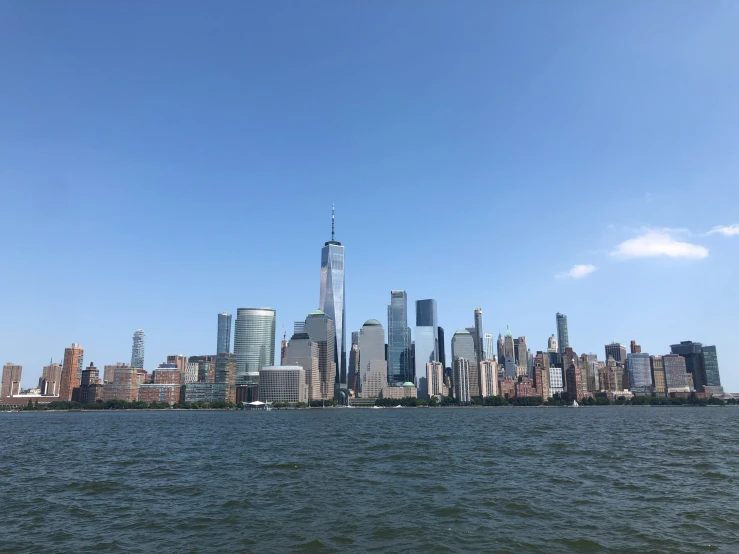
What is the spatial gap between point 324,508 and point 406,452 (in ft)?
105

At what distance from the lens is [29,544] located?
27062 mm

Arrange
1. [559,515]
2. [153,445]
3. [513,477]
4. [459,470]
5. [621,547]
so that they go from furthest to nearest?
1. [153,445]
2. [459,470]
3. [513,477]
4. [559,515]
5. [621,547]

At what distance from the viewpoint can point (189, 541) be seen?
89.9ft

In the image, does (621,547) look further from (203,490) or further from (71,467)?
(71,467)

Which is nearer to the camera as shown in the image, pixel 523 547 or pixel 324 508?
pixel 523 547

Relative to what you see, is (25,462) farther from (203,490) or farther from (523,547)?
(523,547)

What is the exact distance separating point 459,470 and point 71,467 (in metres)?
41.6

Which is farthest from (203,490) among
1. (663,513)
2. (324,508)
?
(663,513)

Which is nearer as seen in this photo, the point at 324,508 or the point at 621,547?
the point at 621,547

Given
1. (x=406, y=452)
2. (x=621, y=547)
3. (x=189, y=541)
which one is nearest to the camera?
(x=621, y=547)

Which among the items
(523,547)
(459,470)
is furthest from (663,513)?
(459,470)

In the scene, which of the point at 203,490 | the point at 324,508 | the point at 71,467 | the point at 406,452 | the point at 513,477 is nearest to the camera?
the point at 324,508

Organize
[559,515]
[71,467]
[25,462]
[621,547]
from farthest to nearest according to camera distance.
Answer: [25,462] < [71,467] < [559,515] < [621,547]

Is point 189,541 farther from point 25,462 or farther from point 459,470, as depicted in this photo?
point 25,462
